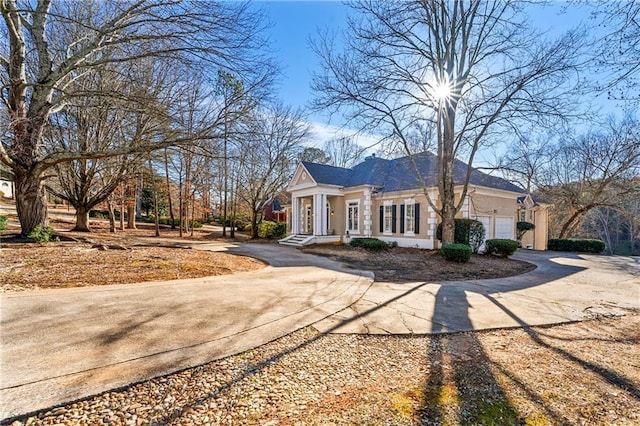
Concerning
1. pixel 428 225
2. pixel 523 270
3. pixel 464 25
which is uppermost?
pixel 464 25

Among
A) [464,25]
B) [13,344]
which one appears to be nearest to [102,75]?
[13,344]

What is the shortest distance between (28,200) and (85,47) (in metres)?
4.90

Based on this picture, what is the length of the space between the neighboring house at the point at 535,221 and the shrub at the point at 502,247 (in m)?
8.03

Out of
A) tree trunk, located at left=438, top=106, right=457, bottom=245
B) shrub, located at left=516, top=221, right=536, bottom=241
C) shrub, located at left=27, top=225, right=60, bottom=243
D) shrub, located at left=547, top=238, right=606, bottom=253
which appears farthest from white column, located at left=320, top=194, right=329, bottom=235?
shrub, located at left=547, top=238, right=606, bottom=253

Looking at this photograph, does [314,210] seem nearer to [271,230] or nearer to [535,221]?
[271,230]

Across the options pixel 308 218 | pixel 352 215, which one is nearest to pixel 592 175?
pixel 352 215

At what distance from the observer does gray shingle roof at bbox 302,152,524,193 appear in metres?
15.5

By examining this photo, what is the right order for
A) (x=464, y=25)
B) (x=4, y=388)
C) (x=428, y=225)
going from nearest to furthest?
(x=4, y=388) < (x=464, y=25) < (x=428, y=225)

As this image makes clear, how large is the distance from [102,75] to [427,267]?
1420 cm

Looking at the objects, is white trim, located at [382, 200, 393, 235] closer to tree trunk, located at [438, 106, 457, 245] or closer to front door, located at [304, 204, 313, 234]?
tree trunk, located at [438, 106, 457, 245]

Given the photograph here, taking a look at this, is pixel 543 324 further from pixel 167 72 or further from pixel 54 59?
pixel 54 59

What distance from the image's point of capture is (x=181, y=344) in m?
3.17

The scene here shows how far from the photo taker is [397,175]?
57.4 feet

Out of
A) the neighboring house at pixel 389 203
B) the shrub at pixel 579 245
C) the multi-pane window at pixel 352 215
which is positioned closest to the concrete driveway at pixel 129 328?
the neighboring house at pixel 389 203
